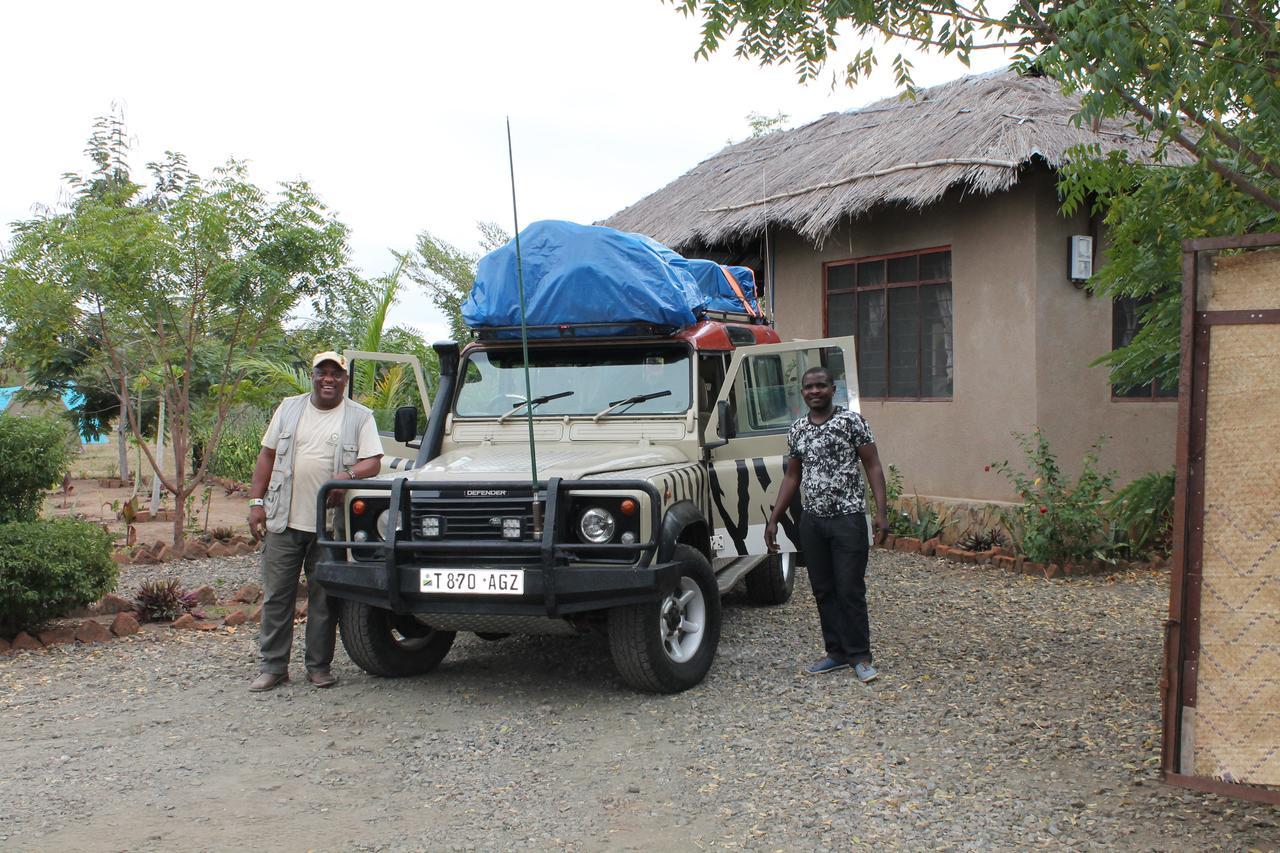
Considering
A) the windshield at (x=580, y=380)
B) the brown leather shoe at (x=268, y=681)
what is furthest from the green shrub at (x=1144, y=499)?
the brown leather shoe at (x=268, y=681)

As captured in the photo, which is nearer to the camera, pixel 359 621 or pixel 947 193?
pixel 359 621

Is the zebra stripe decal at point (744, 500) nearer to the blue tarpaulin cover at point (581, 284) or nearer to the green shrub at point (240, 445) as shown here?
the blue tarpaulin cover at point (581, 284)

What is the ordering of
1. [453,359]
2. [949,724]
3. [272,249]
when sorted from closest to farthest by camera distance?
[949,724]
[453,359]
[272,249]

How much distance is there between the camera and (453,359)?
705 centimetres

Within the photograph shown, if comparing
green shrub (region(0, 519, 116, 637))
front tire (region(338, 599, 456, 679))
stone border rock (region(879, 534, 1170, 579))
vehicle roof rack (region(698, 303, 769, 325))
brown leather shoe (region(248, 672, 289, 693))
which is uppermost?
vehicle roof rack (region(698, 303, 769, 325))

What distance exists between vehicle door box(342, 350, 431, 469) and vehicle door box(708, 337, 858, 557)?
1967mm

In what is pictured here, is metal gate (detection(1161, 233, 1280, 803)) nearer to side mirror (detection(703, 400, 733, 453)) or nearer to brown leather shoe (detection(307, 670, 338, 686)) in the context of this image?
side mirror (detection(703, 400, 733, 453))

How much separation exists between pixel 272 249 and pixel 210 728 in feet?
16.5

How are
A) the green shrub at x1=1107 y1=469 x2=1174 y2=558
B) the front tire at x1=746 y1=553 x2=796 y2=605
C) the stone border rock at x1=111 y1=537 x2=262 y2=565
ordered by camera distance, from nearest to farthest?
the green shrub at x1=1107 y1=469 x2=1174 y2=558
the front tire at x1=746 y1=553 x2=796 y2=605
the stone border rock at x1=111 y1=537 x2=262 y2=565

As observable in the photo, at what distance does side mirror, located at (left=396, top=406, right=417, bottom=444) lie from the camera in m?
6.97

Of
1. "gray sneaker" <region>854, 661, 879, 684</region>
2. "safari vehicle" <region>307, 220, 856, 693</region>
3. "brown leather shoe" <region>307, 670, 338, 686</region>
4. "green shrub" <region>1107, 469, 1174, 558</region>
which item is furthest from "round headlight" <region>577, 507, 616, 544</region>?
"green shrub" <region>1107, 469, 1174, 558</region>

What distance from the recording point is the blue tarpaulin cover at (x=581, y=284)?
6.50 m

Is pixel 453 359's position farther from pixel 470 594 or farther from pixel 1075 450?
pixel 1075 450

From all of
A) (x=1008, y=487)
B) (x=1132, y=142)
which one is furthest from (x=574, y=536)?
(x=1132, y=142)
